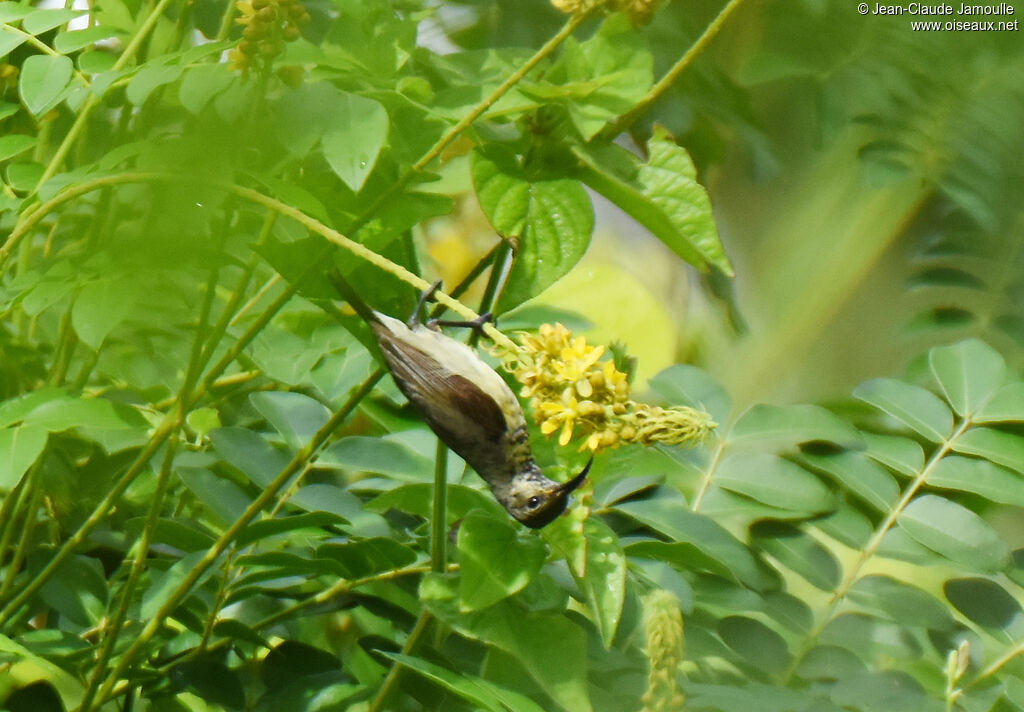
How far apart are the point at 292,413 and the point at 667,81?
0.30m

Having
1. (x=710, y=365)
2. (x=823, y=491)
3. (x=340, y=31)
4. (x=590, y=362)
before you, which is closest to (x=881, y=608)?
(x=823, y=491)

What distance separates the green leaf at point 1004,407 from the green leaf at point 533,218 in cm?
31

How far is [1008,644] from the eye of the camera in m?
0.59

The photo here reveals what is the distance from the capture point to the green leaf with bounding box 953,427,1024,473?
62cm

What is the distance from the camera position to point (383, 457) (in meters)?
0.60

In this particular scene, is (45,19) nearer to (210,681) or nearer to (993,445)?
(210,681)

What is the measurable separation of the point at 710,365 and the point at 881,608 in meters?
0.81

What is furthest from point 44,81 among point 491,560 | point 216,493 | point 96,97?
point 491,560

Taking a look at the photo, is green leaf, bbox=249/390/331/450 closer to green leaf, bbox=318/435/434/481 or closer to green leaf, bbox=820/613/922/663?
green leaf, bbox=318/435/434/481

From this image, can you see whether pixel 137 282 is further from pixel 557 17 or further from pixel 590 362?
pixel 557 17

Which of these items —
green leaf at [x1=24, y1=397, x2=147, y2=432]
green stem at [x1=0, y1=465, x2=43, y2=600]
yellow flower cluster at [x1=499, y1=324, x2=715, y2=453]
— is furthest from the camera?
green stem at [x1=0, y1=465, x2=43, y2=600]

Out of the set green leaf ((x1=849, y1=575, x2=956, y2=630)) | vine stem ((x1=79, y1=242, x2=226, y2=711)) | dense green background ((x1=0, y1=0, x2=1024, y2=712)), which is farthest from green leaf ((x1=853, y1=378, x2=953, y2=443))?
vine stem ((x1=79, y1=242, x2=226, y2=711))

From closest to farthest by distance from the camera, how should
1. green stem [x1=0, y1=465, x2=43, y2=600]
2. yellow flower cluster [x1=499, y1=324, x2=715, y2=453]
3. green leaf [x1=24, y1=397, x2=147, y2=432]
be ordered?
yellow flower cluster [x1=499, y1=324, x2=715, y2=453] → green leaf [x1=24, y1=397, x2=147, y2=432] → green stem [x1=0, y1=465, x2=43, y2=600]

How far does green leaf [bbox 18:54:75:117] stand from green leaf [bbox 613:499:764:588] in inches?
15.1
